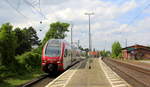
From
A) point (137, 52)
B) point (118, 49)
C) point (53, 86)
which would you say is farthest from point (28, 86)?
point (118, 49)

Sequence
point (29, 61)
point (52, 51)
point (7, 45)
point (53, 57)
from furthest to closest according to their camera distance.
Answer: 1. point (29, 61)
2. point (52, 51)
3. point (53, 57)
4. point (7, 45)

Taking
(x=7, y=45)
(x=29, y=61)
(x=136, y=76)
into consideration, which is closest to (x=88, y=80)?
(x=136, y=76)

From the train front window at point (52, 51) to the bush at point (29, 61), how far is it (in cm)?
320

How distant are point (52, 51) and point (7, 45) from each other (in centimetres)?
437

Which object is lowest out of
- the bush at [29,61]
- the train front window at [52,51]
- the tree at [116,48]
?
the bush at [29,61]

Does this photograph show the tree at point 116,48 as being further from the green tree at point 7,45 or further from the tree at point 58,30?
the green tree at point 7,45

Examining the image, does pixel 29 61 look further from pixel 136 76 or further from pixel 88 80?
pixel 88 80

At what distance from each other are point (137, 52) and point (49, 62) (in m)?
74.1

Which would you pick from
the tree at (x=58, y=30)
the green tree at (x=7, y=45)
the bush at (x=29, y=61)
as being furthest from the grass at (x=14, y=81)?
the tree at (x=58, y=30)

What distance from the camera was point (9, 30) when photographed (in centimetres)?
2469

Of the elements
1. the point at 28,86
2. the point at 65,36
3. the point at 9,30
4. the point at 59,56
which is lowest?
the point at 28,86

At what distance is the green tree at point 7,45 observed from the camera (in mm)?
23361

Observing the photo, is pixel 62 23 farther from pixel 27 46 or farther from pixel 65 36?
pixel 27 46

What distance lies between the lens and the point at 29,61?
31000 mm
